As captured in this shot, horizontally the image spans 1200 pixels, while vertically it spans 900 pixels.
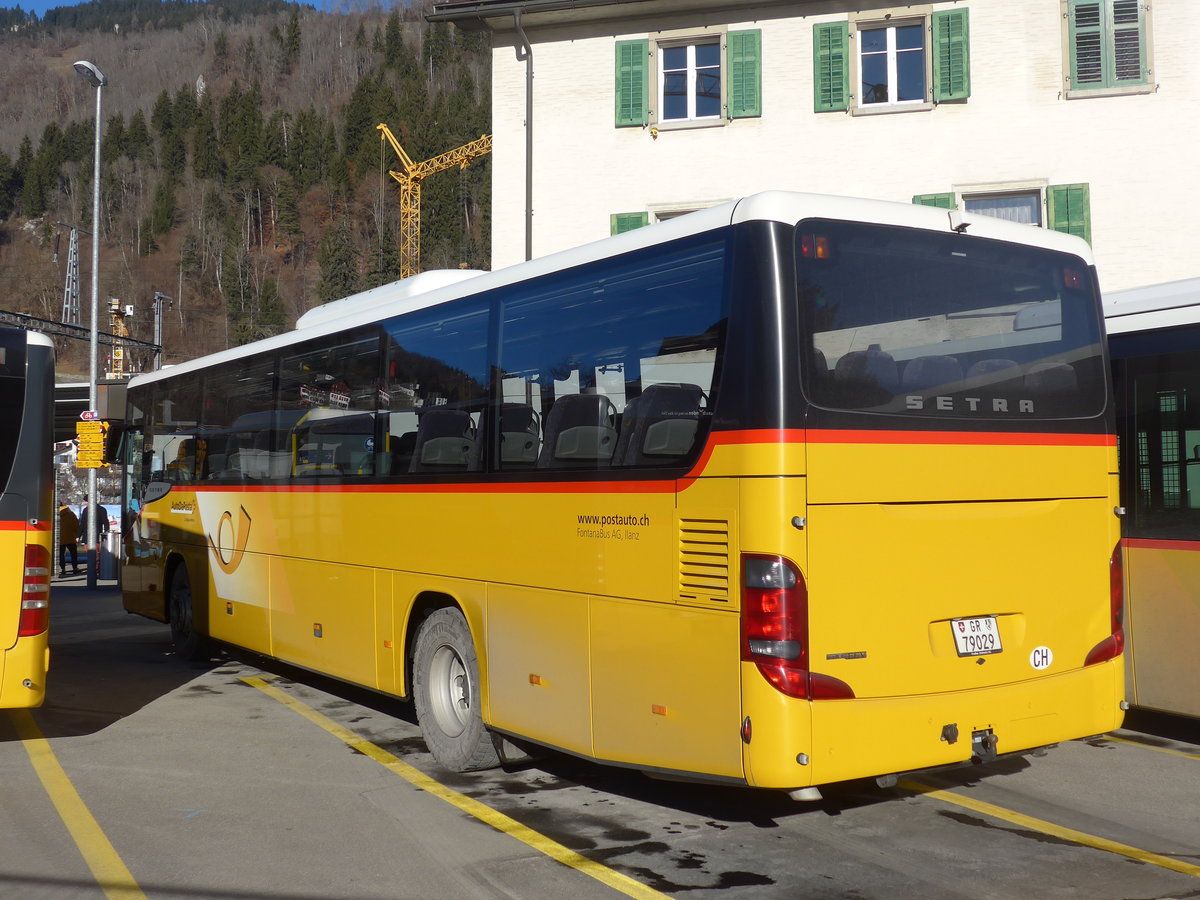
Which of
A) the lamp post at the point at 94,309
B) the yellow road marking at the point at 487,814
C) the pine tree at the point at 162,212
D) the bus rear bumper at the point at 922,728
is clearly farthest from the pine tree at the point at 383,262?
the bus rear bumper at the point at 922,728

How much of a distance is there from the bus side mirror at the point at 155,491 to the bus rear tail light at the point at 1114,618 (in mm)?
9457

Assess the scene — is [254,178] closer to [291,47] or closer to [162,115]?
[162,115]

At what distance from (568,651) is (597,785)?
3.81 feet

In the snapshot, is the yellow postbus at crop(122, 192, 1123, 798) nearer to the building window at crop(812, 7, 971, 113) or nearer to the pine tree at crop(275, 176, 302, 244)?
the building window at crop(812, 7, 971, 113)

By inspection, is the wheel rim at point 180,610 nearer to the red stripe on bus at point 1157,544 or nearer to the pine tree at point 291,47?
the red stripe on bus at point 1157,544

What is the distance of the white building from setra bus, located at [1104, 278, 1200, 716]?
40.0 ft

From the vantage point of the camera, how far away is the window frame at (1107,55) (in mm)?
19156

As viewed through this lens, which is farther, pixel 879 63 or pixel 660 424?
pixel 879 63

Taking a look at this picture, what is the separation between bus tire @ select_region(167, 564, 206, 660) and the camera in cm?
1232

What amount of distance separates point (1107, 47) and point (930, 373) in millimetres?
16235

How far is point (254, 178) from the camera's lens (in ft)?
407

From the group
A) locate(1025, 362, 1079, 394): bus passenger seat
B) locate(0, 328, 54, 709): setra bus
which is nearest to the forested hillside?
locate(0, 328, 54, 709): setra bus

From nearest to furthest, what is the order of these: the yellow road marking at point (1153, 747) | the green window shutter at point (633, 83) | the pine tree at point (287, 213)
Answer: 1. the yellow road marking at point (1153, 747)
2. the green window shutter at point (633, 83)
3. the pine tree at point (287, 213)

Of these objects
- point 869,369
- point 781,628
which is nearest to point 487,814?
point 781,628
